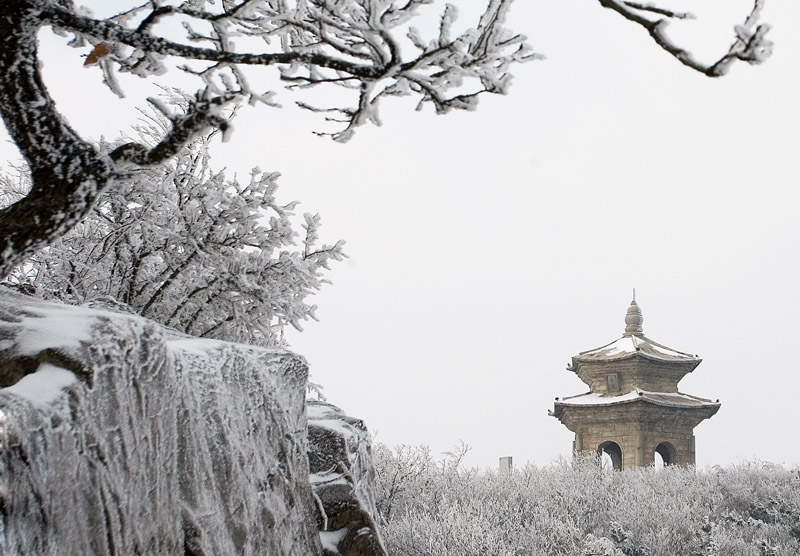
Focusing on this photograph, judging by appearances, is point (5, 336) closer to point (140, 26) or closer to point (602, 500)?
point (140, 26)

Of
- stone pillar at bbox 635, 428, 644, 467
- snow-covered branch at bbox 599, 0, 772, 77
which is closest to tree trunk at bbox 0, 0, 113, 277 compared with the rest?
snow-covered branch at bbox 599, 0, 772, 77

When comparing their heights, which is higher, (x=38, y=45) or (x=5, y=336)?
(x=38, y=45)

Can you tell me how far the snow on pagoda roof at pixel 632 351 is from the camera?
23406mm

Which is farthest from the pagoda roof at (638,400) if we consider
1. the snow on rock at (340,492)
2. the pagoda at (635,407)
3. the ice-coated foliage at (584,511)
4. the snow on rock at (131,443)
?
the snow on rock at (131,443)

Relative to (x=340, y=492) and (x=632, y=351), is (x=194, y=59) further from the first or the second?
(x=632, y=351)

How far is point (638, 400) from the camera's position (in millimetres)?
22109

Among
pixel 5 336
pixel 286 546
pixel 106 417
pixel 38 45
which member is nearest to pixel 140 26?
pixel 38 45

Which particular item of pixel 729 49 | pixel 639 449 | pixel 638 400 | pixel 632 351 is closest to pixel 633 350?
pixel 632 351

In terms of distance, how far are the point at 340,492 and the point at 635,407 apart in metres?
19.0

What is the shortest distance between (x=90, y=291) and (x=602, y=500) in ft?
28.1

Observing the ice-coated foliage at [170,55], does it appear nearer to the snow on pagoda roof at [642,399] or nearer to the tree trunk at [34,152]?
the tree trunk at [34,152]

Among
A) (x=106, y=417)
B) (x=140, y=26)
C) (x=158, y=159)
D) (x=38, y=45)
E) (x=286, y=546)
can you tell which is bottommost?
(x=286, y=546)

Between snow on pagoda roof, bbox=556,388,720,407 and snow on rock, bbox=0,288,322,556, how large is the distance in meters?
19.5

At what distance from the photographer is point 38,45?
305cm
